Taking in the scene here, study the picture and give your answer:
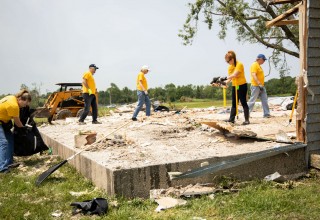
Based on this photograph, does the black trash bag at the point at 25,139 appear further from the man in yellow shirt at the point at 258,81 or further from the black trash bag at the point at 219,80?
the man in yellow shirt at the point at 258,81

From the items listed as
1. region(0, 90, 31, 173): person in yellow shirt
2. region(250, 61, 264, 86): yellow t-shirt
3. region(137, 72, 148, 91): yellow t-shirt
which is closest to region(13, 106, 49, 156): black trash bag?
region(0, 90, 31, 173): person in yellow shirt

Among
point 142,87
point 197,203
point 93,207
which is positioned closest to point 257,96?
point 142,87

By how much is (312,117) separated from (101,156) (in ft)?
11.7

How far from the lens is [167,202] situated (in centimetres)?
403

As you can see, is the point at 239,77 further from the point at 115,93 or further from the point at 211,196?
the point at 115,93

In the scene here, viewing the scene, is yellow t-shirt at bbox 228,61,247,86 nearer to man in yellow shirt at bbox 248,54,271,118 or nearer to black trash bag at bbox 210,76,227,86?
black trash bag at bbox 210,76,227,86

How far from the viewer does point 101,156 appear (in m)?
5.29

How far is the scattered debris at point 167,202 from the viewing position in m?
3.91

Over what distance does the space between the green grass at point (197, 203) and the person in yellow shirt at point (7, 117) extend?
53.2 inches

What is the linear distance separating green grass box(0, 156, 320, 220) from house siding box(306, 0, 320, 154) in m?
0.66

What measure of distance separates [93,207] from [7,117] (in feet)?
12.2

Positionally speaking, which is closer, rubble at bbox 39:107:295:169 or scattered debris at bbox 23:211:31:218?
scattered debris at bbox 23:211:31:218

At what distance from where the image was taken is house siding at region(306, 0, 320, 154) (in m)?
5.46

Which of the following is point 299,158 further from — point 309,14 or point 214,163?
point 309,14
